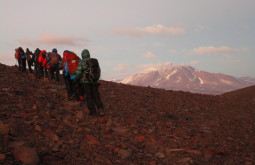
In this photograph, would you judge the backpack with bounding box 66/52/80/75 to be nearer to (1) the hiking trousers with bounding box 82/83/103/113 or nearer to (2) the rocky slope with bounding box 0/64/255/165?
(2) the rocky slope with bounding box 0/64/255/165

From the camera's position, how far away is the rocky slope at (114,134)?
17.4 feet

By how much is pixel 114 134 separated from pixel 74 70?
12.7 feet

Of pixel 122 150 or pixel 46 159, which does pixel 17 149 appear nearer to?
pixel 46 159

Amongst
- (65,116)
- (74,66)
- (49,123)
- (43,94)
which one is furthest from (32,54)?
(49,123)

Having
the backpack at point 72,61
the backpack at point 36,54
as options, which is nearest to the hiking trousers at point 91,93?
the backpack at point 72,61

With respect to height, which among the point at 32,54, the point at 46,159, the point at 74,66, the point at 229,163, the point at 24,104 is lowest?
the point at 229,163

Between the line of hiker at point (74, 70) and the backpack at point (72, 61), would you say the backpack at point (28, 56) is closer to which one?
the line of hiker at point (74, 70)

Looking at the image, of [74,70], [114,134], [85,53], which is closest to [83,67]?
[85,53]

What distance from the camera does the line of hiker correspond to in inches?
323

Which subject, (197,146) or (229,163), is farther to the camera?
(197,146)

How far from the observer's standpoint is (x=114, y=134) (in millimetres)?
7285

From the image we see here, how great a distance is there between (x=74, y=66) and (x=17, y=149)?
18.9ft

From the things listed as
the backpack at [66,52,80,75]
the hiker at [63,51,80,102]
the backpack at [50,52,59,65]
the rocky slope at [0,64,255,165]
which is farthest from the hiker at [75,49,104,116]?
the backpack at [50,52,59,65]

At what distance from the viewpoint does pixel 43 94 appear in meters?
11.4
